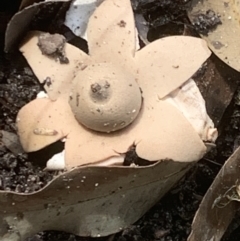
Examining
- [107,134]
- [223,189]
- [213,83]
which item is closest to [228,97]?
[213,83]

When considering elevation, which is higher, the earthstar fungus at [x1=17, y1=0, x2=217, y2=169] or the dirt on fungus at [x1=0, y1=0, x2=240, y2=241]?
the earthstar fungus at [x1=17, y1=0, x2=217, y2=169]

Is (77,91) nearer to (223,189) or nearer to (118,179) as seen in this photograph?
(118,179)

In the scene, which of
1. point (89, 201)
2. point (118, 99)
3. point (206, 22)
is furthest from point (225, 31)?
point (89, 201)

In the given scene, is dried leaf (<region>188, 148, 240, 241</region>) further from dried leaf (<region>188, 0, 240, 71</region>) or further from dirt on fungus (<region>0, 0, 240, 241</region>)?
dried leaf (<region>188, 0, 240, 71</region>)

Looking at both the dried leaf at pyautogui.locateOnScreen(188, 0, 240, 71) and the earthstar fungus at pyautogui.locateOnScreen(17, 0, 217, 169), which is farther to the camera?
the dried leaf at pyautogui.locateOnScreen(188, 0, 240, 71)

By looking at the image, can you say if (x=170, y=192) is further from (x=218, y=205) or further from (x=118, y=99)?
(x=118, y=99)

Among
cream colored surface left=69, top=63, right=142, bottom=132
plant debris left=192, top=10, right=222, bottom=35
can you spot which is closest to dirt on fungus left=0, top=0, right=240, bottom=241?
plant debris left=192, top=10, right=222, bottom=35

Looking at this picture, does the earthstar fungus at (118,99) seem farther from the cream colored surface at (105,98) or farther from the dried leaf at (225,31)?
the dried leaf at (225,31)
